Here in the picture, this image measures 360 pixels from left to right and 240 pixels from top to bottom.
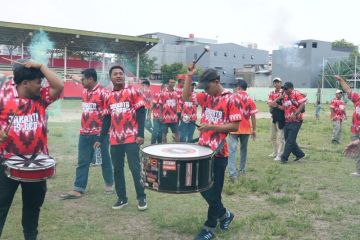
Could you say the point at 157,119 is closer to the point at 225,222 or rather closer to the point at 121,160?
the point at 121,160

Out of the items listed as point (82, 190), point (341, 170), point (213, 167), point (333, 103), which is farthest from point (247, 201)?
point (333, 103)

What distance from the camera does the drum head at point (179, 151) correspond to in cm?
420

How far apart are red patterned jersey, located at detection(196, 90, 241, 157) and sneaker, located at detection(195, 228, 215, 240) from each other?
996 millimetres

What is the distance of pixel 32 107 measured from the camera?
4.09 meters

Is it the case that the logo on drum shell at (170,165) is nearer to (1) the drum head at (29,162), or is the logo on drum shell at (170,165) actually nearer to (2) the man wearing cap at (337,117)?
(1) the drum head at (29,162)

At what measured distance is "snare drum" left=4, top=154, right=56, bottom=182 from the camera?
3822 mm

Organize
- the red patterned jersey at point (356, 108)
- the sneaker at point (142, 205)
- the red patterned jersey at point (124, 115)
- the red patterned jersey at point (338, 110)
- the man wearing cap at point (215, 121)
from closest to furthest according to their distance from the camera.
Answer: the man wearing cap at point (215, 121), the red patterned jersey at point (124, 115), the sneaker at point (142, 205), the red patterned jersey at point (356, 108), the red patterned jersey at point (338, 110)

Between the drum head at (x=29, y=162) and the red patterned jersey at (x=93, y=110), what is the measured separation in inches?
107

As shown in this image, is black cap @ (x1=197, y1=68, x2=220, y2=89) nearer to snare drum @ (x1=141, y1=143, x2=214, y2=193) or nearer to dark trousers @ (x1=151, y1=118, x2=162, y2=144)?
snare drum @ (x1=141, y1=143, x2=214, y2=193)

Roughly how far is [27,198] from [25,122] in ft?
2.79

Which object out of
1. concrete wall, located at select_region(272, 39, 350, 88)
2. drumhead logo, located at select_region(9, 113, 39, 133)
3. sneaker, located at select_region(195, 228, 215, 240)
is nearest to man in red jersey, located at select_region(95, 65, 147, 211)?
sneaker, located at select_region(195, 228, 215, 240)

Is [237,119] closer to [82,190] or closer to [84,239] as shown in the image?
[84,239]

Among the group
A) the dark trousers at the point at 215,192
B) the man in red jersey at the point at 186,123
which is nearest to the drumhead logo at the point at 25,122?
the dark trousers at the point at 215,192

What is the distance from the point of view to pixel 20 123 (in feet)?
13.1
